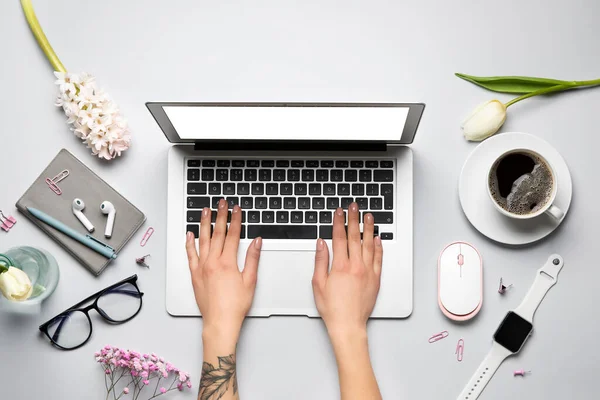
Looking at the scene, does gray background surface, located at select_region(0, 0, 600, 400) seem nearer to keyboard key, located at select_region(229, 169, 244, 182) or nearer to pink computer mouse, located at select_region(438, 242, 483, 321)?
pink computer mouse, located at select_region(438, 242, 483, 321)

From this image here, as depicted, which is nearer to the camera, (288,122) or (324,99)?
(288,122)

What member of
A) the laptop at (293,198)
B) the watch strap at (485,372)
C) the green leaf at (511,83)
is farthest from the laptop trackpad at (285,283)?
the green leaf at (511,83)

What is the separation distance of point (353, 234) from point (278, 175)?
17 centimetres

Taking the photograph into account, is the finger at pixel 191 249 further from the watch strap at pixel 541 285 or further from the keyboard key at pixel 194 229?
the watch strap at pixel 541 285

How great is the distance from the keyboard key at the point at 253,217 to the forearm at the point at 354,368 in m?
0.24

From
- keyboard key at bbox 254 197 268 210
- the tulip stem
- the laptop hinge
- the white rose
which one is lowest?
the white rose

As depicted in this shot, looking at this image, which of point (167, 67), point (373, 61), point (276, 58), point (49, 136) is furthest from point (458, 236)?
point (49, 136)

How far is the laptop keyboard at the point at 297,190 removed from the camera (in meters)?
0.88

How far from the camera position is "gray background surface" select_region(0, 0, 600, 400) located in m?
0.90

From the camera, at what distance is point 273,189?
2.89 feet

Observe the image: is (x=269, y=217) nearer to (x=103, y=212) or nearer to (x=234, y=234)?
(x=234, y=234)

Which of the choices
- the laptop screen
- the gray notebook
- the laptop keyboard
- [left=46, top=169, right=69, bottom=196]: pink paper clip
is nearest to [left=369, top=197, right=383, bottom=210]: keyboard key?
the laptop keyboard

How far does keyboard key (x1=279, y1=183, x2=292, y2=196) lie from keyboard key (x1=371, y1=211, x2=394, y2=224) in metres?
0.15

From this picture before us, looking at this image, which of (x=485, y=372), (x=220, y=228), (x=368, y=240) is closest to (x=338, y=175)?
(x=368, y=240)
